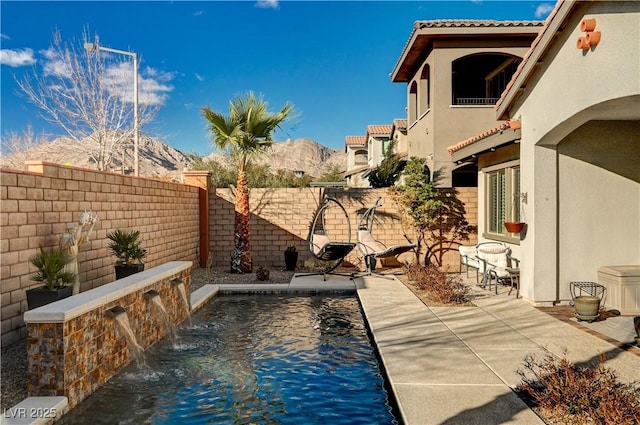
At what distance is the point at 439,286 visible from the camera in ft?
27.4

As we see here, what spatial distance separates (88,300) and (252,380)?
1673mm

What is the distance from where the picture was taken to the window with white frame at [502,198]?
361 inches

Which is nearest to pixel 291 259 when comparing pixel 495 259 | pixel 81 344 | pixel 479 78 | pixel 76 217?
pixel 495 259

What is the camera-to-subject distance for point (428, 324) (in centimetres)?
655

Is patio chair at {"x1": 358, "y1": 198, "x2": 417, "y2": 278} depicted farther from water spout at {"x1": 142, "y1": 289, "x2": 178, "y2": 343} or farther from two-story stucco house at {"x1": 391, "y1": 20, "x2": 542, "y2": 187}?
water spout at {"x1": 142, "y1": 289, "x2": 178, "y2": 343}

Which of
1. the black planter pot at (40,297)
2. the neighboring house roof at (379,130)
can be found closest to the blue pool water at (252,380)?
the black planter pot at (40,297)

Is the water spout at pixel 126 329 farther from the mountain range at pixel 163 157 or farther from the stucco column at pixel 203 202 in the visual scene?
the stucco column at pixel 203 202

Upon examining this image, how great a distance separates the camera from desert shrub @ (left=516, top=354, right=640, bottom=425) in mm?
3176

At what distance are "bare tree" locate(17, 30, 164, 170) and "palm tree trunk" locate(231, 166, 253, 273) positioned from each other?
999 cm

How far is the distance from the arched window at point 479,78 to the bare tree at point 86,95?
12448 mm

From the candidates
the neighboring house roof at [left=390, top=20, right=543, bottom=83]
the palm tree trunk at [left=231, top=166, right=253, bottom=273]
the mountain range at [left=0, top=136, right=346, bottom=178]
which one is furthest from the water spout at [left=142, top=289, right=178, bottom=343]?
the neighboring house roof at [left=390, top=20, right=543, bottom=83]

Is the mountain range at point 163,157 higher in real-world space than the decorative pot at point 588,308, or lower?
higher

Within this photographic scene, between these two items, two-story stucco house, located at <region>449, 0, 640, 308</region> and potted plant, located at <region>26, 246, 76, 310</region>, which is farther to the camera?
two-story stucco house, located at <region>449, 0, 640, 308</region>

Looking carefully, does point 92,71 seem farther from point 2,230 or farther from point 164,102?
point 2,230
